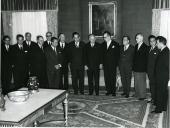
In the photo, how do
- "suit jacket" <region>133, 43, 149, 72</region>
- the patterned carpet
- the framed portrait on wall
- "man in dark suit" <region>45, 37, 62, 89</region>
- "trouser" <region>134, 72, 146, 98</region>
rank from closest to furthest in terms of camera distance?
the patterned carpet, "suit jacket" <region>133, 43, 149, 72</region>, "trouser" <region>134, 72, 146, 98</region>, "man in dark suit" <region>45, 37, 62, 89</region>, the framed portrait on wall

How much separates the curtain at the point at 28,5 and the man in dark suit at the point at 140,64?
356cm

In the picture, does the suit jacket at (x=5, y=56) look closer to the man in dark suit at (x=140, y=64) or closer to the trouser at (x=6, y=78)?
the trouser at (x=6, y=78)

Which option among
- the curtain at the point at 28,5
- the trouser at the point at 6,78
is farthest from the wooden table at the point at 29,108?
the curtain at the point at 28,5

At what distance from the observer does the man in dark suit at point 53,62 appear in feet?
23.5

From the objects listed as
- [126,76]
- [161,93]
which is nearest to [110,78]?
[126,76]

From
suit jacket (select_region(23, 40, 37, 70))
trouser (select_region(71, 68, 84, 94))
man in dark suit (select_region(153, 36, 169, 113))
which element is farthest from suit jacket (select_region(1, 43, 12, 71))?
man in dark suit (select_region(153, 36, 169, 113))

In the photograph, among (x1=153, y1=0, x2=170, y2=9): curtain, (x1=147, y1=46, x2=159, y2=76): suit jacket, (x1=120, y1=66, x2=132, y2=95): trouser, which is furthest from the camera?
(x1=153, y1=0, x2=170, y2=9): curtain

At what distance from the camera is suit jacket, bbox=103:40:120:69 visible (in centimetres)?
712

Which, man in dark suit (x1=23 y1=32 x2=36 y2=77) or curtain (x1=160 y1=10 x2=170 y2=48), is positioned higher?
curtain (x1=160 y1=10 x2=170 y2=48)

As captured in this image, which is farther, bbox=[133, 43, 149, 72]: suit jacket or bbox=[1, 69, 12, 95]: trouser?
bbox=[1, 69, 12, 95]: trouser

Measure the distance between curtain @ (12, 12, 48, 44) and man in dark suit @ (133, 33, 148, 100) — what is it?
3.86 m

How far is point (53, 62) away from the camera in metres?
7.22

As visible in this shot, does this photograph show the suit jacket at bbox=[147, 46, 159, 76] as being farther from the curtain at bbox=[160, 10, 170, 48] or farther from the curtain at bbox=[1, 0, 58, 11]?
the curtain at bbox=[1, 0, 58, 11]

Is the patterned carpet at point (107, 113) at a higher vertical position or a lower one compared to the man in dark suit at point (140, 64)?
lower
